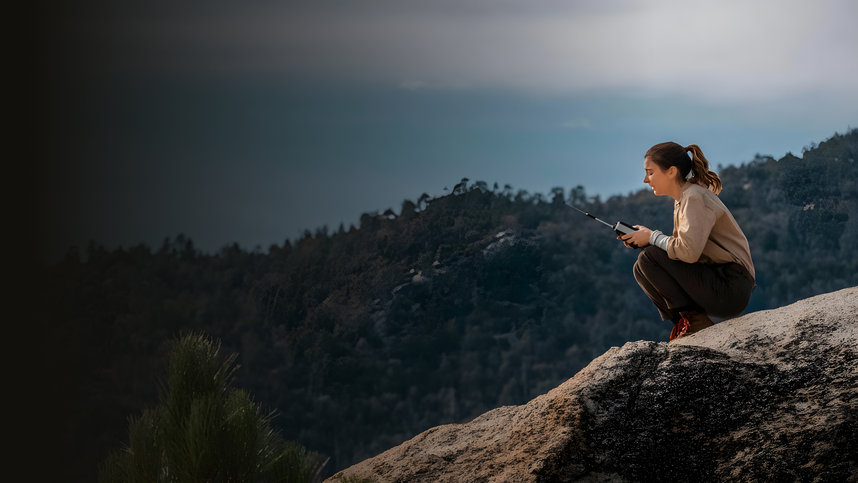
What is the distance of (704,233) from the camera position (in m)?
2.57

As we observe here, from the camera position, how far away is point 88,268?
16641 mm

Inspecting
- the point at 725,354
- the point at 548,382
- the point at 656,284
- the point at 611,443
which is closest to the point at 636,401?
the point at 611,443

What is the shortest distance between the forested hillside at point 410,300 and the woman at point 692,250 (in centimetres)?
1391

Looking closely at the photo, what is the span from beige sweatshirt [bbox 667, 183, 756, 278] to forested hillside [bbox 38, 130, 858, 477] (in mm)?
14036

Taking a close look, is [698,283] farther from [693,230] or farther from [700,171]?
[700,171]

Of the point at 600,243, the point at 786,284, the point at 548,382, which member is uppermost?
the point at 600,243

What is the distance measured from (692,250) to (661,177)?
328mm

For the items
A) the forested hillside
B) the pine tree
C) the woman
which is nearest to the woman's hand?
the woman

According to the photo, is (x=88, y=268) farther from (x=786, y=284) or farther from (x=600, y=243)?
(x=786, y=284)

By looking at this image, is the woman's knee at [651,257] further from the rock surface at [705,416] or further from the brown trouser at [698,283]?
the rock surface at [705,416]

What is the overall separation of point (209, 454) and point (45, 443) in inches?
324

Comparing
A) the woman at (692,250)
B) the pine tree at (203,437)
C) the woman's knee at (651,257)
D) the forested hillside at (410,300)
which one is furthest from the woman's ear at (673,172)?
the forested hillside at (410,300)

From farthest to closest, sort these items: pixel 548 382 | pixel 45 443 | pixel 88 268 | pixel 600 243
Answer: pixel 600 243
pixel 548 382
pixel 88 268
pixel 45 443

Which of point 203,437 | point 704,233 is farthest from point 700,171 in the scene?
point 203,437
